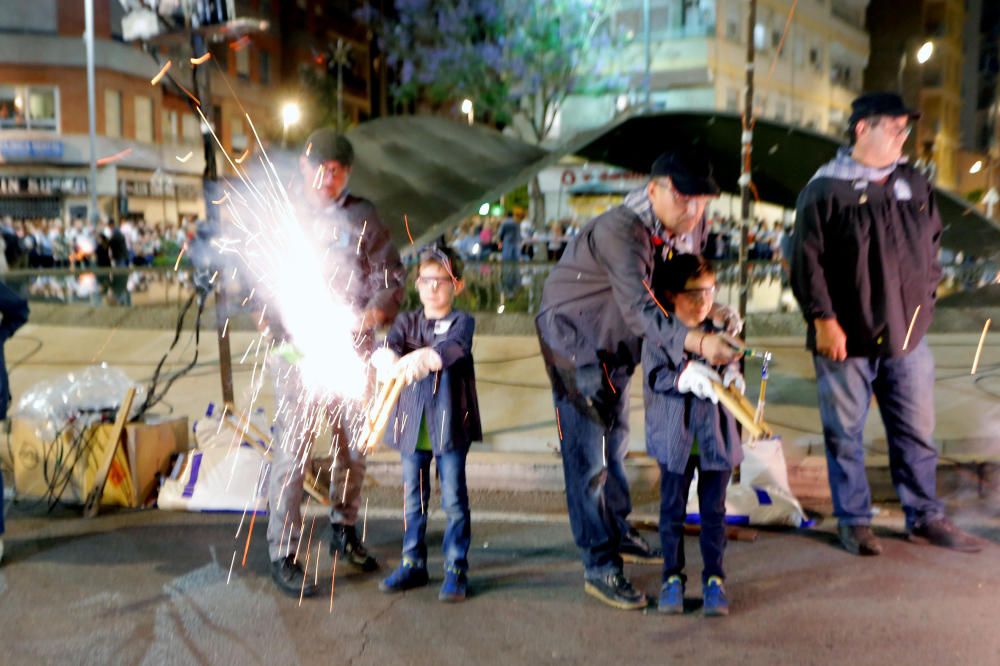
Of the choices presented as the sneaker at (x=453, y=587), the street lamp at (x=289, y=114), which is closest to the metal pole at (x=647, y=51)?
the street lamp at (x=289, y=114)

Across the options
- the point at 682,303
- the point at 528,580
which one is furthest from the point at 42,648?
the point at 682,303

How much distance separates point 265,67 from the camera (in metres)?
47.6

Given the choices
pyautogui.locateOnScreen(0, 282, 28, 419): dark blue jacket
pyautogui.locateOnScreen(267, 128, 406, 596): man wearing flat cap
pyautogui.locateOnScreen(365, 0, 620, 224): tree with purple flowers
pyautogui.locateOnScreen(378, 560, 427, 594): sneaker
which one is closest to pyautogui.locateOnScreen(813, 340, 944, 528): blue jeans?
pyautogui.locateOnScreen(378, 560, 427, 594): sneaker

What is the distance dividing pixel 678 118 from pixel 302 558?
4.39 m

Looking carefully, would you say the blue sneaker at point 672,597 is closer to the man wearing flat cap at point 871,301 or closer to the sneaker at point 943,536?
the man wearing flat cap at point 871,301

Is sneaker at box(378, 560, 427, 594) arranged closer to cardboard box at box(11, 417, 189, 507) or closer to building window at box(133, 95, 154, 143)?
cardboard box at box(11, 417, 189, 507)

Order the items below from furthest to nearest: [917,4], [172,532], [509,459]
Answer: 1. [917,4]
2. [509,459]
3. [172,532]

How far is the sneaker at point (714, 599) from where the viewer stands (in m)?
3.95

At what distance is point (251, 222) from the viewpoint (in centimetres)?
534

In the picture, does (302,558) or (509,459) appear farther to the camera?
(509,459)

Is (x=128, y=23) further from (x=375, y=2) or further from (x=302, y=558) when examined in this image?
(x=375, y=2)

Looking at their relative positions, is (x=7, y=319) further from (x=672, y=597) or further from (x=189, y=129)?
(x=189, y=129)

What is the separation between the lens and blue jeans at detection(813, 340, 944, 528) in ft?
15.9

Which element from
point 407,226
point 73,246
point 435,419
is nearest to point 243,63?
point 73,246
